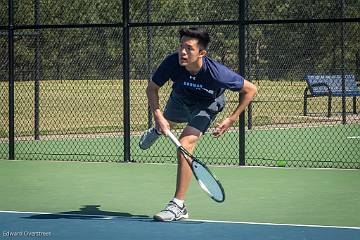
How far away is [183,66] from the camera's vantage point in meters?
8.73

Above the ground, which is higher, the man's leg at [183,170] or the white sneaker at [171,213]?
the man's leg at [183,170]

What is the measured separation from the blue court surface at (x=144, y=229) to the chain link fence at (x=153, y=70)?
4.31 m

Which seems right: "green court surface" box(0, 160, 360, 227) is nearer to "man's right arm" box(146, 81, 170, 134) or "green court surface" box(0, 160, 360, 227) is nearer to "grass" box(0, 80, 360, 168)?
"man's right arm" box(146, 81, 170, 134)

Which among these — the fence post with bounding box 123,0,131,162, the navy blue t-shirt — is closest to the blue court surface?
the navy blue t-shirt

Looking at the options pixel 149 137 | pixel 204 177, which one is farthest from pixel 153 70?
pixel 204 177

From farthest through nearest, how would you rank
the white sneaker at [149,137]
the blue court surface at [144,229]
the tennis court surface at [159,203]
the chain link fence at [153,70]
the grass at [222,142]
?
the grass at [222,142] < the chain link fence at [153,70] < the white sneaker at [149,137] < the tennis court surface at [159,203] < the blue court surface at [144,229]

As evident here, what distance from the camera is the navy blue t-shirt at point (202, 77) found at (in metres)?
8.70

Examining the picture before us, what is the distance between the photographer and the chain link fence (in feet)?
45.6

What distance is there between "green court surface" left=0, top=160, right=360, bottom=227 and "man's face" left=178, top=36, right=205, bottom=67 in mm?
1346

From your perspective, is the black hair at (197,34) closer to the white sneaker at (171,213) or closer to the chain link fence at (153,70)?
the white sneaker at (171,213)

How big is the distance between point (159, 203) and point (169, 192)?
83 cm

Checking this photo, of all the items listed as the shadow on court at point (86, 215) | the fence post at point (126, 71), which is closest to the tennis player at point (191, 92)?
the shadow on court at point (86, 215)

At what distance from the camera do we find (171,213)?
843cm

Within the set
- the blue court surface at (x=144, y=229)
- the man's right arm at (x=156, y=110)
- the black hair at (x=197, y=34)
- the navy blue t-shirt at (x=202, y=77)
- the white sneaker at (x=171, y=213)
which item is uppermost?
the black hair at (x=197, y=34)
